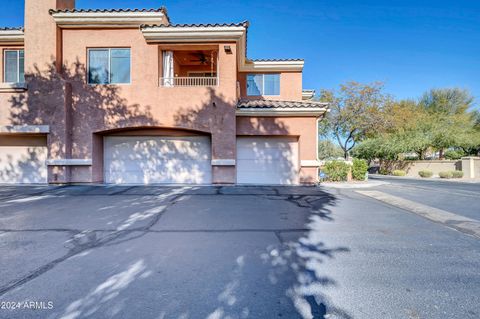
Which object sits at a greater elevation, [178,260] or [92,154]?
[92,154]

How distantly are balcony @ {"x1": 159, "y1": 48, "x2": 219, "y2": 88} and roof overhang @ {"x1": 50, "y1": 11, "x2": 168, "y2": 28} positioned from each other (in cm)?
155

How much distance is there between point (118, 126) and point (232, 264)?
1048 cm

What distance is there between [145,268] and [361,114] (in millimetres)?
25657

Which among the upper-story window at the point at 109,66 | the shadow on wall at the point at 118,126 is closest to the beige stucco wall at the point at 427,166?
the shadow on wall at the point at 118,126

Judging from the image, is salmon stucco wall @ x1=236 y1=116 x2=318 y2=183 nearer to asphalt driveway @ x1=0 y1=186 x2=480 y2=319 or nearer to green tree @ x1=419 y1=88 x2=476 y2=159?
asphalt driveway @ x1=0 y1=186 x2=480 y2=319

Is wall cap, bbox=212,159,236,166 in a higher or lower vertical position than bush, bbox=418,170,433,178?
higher

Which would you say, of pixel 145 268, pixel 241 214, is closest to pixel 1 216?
pixel 145 268

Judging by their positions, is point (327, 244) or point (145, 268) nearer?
point (145, 268)

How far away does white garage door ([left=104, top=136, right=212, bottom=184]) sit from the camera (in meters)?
12.8

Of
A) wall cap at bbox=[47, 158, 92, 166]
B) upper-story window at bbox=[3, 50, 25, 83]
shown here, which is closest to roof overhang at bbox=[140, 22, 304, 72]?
wall cap at bbox=[47, 158, 92, 166]

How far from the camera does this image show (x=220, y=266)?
3.79 m

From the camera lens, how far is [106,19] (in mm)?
11773

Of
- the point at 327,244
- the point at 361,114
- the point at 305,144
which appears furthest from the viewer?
the point at 361,114

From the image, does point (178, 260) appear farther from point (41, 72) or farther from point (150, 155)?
point (41, 72)
